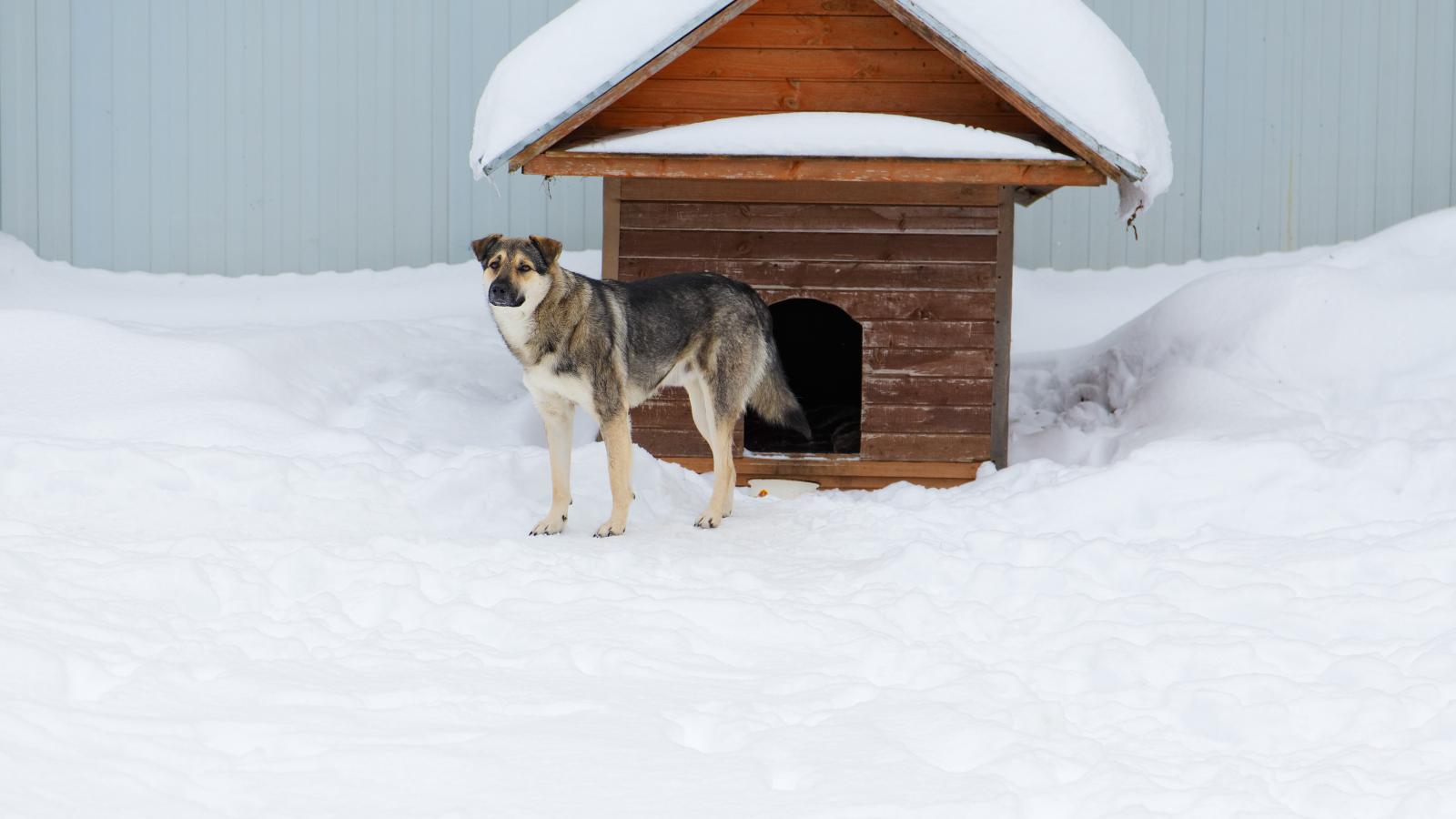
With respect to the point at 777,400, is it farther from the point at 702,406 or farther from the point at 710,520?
the point at 710,520

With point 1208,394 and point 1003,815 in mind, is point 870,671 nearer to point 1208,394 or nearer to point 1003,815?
point 1003,815

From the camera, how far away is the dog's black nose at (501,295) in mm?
5121

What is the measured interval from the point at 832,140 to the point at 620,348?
172 cm

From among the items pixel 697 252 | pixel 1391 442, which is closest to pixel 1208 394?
pixel 1391 442

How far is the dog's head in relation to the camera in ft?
16.9

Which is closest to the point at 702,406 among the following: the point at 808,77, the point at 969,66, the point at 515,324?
the point at 515,324

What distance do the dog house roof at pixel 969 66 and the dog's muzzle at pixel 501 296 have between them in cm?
145

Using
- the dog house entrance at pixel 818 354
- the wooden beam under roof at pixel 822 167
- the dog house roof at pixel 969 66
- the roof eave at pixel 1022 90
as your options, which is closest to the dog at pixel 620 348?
the wooden beam under roof at pixel 822 167

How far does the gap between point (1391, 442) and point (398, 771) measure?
5.02 m

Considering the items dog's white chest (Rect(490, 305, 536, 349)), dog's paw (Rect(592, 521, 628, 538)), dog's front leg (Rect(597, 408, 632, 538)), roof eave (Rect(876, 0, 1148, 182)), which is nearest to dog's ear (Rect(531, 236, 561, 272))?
dog's white chest (Rect(490, 305, 536, 349))

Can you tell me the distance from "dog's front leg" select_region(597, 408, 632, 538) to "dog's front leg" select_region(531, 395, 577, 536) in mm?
184

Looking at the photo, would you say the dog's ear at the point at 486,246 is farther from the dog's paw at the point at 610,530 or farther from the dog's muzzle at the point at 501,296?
the dog's paw at the point at 610,530

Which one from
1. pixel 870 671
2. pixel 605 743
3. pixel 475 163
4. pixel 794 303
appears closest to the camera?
pixel 605 743

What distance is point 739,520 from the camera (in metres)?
6.10
